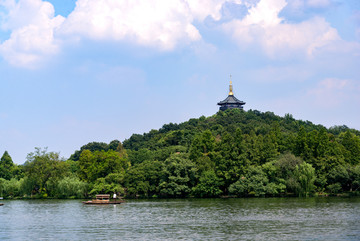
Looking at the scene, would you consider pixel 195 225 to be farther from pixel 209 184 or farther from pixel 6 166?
pixel 6 166

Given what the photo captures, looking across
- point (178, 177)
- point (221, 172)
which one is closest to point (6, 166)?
point (178, 177)

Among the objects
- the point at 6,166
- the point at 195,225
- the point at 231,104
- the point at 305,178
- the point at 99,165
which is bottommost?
the point at 195,225

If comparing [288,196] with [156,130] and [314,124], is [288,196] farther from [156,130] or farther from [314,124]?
[156,130]

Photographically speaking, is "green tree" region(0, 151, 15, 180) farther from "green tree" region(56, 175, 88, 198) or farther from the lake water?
the lake water

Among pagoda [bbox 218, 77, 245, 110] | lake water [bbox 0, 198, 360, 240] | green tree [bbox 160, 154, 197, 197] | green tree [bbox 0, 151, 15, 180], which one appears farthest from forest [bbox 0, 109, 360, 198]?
pagoda [bbox 218, 77, 245, 110]

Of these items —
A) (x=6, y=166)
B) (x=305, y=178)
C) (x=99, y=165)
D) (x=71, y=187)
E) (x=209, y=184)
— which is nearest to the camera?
(x=305, y=178)

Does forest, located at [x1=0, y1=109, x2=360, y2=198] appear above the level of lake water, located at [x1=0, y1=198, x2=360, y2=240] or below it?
above

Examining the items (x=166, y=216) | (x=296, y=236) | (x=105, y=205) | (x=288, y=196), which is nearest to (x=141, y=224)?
(x=166, y=216)

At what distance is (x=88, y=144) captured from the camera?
14812cm

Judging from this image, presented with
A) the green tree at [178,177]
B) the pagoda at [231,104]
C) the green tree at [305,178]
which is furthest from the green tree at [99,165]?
the pagoda at [231,104]

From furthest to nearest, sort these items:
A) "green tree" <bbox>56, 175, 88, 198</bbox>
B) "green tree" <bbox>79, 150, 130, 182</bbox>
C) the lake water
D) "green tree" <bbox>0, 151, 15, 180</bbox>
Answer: "green tree" <bbox>0, 151, 15, 180</bbox> → "green tree" <bbox>79, 150, 130, 182</bbox> → "green tree" <bbox>56, 175, 88, 198</bbox> → the lake water

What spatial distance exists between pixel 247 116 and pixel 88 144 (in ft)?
178

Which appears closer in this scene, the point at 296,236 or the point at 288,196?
the point at 296,236

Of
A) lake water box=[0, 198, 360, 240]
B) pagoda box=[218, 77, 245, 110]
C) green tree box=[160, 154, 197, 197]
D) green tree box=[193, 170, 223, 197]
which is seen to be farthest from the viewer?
pagoda box=[218, 77, 245, 110]
